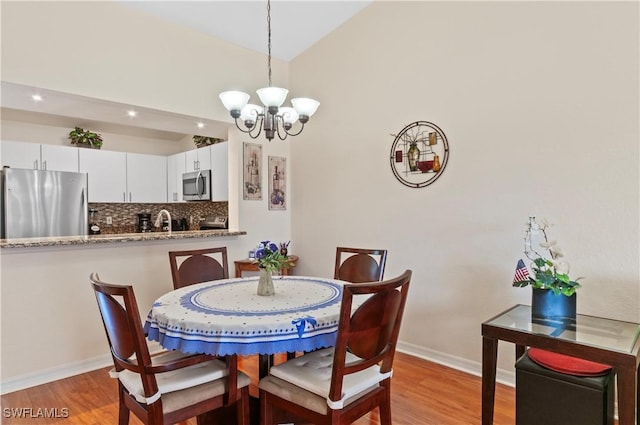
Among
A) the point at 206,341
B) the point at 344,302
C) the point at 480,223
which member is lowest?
the point at 206,341

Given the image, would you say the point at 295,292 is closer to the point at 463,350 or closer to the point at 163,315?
the point at 163,315

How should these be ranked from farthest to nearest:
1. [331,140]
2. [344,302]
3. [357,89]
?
[331,140] < [357,89] < [344,302]

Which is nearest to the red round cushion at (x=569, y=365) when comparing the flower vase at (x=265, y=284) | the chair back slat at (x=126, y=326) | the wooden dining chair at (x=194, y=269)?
the flower vase at (x=265, y=284)

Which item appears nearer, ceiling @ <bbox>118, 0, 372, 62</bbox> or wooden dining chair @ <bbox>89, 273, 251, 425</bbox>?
wooden dining chair @ <bbox>89, 273, 251, 425</bbox>

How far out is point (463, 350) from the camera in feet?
8.98

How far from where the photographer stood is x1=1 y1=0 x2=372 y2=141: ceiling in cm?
292

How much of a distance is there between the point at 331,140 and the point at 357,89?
0.57 meters

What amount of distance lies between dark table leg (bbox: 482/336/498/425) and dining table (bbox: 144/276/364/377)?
2.71 ft

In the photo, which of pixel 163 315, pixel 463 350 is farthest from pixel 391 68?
pixel 163 315

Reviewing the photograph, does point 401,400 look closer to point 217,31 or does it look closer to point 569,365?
point 569,365

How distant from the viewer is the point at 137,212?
5.54 meters

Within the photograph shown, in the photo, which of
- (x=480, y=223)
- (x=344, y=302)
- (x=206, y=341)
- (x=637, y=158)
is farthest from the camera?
(x=480, y=223)

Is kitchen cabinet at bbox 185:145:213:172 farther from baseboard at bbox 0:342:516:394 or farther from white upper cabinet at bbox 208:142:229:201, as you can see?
baseboard at bbox 0:342:516:394

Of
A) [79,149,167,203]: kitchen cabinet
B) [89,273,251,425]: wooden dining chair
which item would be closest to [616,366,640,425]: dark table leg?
[89,273,251,425]: wooden dining chair
